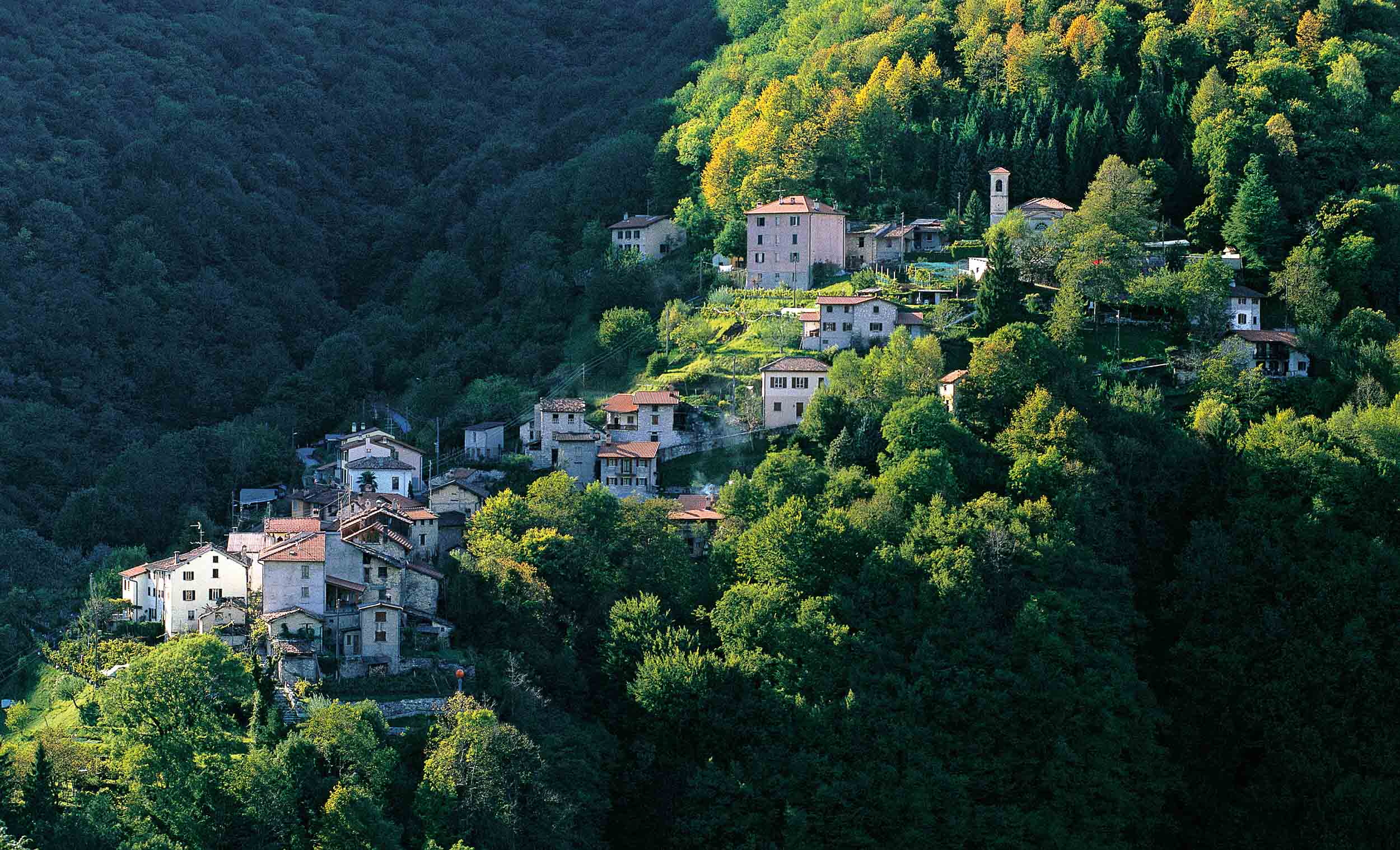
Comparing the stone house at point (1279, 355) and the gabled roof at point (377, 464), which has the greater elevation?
the stone house at point (1279, 355)

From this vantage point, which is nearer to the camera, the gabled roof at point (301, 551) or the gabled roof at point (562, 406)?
the gabled roof at point (301, 551)

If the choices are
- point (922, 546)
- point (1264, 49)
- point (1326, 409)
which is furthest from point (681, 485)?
point (1264, 49)

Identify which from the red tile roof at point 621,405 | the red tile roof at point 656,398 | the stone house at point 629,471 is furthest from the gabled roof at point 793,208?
the stone house at point 629,471

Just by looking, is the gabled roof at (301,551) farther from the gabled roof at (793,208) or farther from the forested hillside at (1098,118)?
the forested hillside at (1098,118)

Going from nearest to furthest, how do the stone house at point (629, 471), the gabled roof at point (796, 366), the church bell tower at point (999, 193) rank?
the stone house at point (629, 471) → the gabled roof at point (796, 366) → the church bell tower at point (999, 193)

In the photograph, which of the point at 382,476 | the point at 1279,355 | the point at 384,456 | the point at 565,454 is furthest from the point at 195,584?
the point at 1279,355
